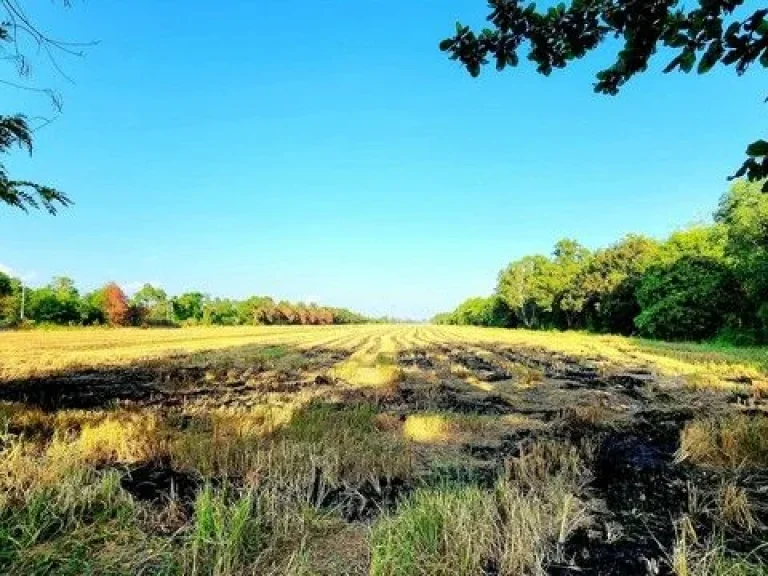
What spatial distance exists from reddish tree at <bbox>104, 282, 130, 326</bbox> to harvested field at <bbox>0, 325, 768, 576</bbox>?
72.2 metres

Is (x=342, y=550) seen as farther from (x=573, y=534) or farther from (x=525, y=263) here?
(x=525, y=263)

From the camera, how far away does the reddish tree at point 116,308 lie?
258 ft

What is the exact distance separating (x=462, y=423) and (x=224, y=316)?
364 ft

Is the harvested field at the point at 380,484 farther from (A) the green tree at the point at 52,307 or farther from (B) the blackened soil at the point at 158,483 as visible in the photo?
(A) the green tree at the point at 52,307

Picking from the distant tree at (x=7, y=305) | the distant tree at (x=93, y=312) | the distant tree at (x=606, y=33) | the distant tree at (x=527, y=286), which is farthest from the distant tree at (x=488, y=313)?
the distant tree at (x=606, y=33)

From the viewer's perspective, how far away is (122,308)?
261 feet

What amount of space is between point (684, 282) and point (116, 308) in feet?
237

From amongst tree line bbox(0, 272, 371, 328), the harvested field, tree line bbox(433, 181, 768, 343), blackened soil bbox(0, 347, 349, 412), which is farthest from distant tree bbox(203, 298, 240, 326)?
the harvested field

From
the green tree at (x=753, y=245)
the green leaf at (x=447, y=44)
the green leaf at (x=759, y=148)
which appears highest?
the green tree at (x=753, y=245)

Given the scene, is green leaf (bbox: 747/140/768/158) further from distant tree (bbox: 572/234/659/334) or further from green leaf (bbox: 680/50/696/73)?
distant tree (bbox: 572/234/659/334)

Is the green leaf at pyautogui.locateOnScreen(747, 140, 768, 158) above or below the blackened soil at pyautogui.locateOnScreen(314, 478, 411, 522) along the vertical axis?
above

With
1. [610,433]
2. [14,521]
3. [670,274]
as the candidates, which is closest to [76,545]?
[14,521]

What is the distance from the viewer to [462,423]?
359 inches

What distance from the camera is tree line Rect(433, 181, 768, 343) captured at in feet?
99.1
